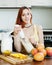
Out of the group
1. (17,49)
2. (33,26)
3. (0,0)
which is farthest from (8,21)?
(17,49)

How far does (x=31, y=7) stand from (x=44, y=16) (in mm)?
356

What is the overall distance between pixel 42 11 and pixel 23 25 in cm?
158

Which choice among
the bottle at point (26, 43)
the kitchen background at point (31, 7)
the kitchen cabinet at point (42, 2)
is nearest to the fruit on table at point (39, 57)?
the bottle at point (26, 43)

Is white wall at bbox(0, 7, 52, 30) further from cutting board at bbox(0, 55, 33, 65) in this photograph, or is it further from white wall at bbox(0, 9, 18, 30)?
cutting board at bbox(0, 55, 33, 65)

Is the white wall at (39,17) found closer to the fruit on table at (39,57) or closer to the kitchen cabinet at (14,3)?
the kitchen cabinet at (14,3)

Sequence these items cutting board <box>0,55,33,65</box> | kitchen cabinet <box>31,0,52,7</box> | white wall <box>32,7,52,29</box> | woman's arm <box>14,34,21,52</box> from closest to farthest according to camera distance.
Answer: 1. cutting board <box>0,55,33,65</box>
2. woman's arm <box>14,34,21,52</box>
3. kitchen cabinet <box>31,0,52,7</box>
4. white wall <box>32,7,52,29</box>

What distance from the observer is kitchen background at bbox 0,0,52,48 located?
3.13m

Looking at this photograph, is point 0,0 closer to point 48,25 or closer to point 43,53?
point 48,25

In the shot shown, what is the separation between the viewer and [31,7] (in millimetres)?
3260

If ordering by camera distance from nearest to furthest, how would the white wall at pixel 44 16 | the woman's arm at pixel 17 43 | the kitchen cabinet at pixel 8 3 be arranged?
1. the woman's arm at pixel 17 43
2. the kitchen cabinet at pixel 8 3
3. the white wall at pixel 44 16

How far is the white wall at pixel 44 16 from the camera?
3447 millimetres

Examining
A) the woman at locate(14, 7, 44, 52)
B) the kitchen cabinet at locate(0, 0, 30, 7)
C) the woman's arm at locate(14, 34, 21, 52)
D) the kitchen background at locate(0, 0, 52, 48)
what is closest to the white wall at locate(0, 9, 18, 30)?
the kitchen background at locate(0, 0, 52, 48)

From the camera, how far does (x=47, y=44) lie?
266cm

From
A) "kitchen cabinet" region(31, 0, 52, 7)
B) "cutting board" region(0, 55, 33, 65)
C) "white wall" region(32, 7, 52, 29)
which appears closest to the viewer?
"cutting board" region(0, 55, 33, 65)
